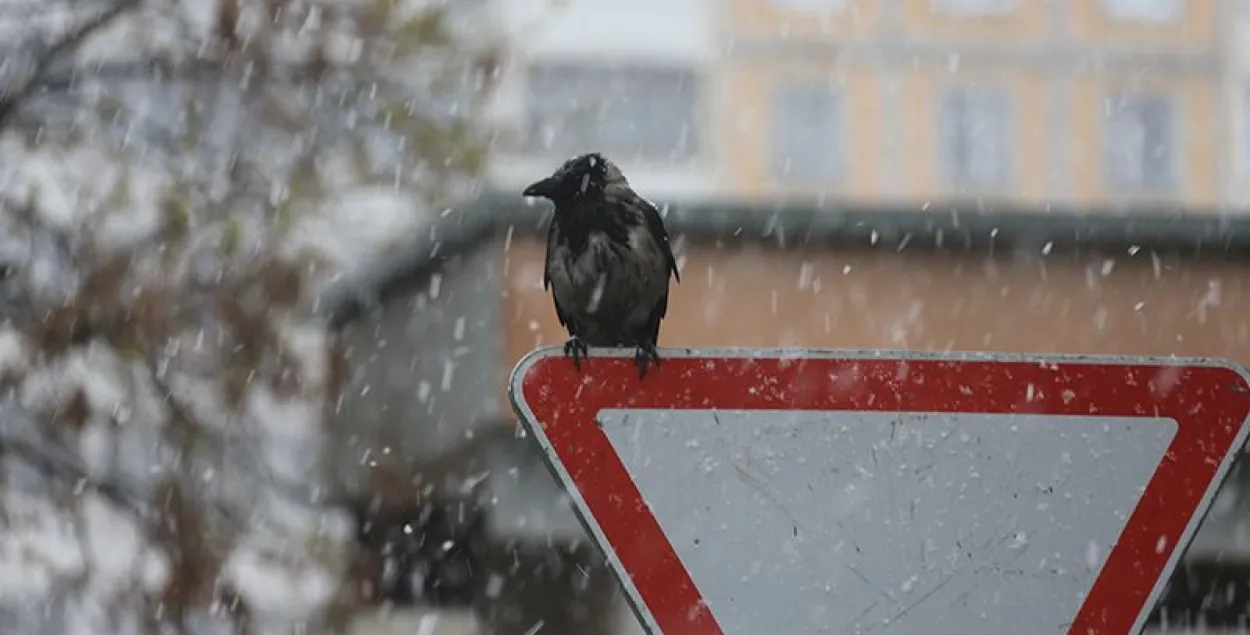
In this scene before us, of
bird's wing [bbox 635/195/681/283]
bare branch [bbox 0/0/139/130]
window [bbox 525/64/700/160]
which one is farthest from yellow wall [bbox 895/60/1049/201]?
bird's wing [bbox 635/195/681/283]

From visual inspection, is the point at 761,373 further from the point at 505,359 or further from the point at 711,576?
the point at 505,359

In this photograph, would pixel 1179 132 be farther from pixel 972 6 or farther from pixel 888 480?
pixel 888 480

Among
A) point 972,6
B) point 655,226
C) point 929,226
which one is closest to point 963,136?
point 972,6

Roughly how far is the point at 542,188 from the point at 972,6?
32681mm

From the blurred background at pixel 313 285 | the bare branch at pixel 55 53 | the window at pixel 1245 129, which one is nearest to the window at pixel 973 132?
the window at pixel 1245 129

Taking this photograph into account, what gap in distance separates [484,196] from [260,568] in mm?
2044

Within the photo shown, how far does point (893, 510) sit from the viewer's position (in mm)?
3078

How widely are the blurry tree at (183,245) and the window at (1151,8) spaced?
29.0 m

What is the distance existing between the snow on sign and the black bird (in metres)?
2.01

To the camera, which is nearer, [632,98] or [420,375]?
[420,375]

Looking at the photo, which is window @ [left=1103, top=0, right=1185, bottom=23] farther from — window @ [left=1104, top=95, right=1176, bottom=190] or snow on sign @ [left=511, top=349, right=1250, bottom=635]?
snow on sign @ [left=511, top=349, right=1250, bottom=635]

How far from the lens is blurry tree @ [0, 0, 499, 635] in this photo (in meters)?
8.71

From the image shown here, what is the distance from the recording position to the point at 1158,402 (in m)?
3.13

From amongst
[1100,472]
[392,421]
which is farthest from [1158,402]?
[392,421]
